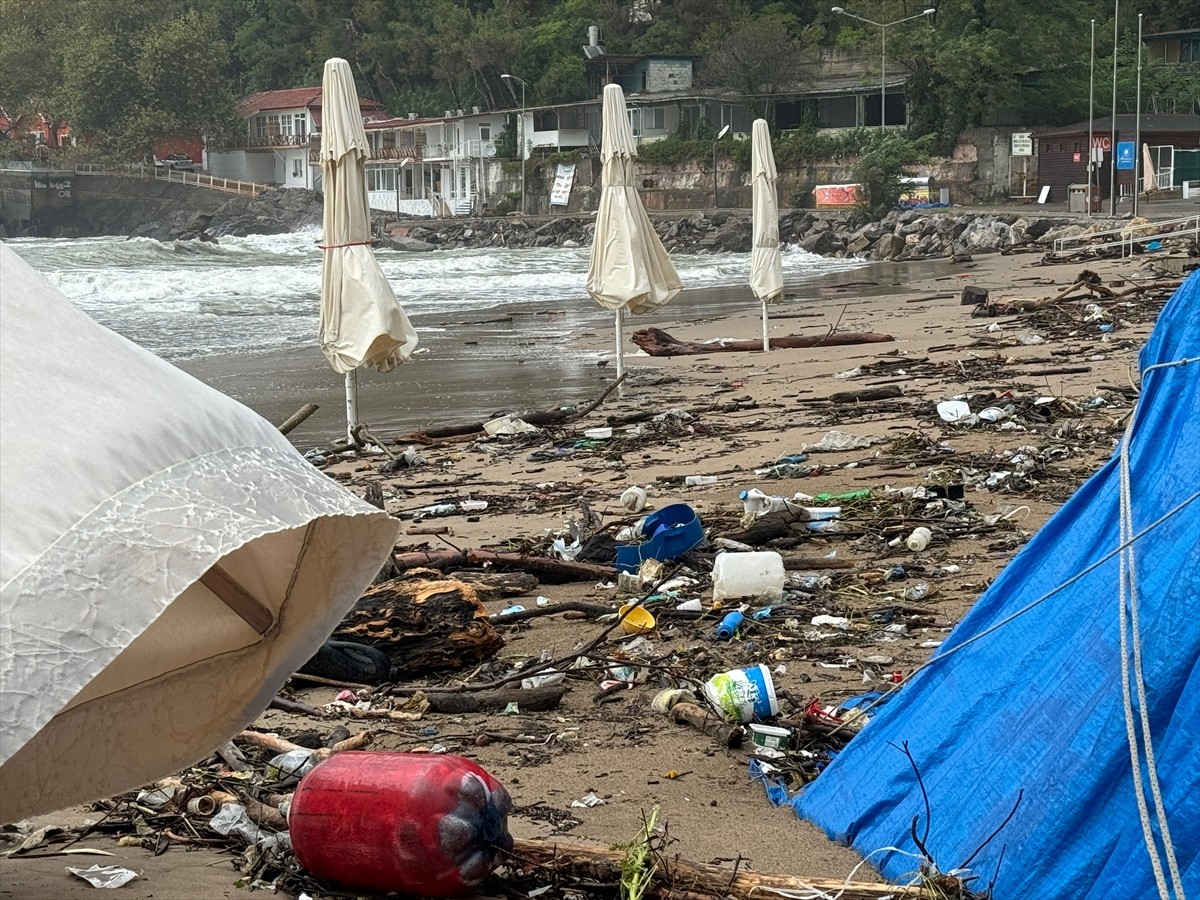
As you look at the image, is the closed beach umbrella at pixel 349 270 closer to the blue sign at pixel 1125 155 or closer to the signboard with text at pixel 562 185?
the blue sign at pixel 1125 155

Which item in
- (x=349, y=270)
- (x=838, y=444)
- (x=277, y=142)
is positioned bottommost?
(x=838, y=444)

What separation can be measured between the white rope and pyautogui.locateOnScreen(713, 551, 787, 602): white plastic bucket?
8.92ft

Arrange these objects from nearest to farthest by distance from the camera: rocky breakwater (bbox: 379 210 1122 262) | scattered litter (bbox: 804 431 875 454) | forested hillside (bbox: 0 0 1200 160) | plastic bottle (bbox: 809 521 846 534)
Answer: plastic bottle (bbox: 809 521 846 534) < scattered litter (bbox: 804 431 875 454) < rocky breakwater (bbox: 379 210 1122 262) < forested hillside (bbox: 0 0 1200 160)

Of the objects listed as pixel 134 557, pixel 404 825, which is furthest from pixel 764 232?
pixel 134 557

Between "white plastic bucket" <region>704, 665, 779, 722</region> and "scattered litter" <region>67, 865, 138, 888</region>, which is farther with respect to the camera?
"white plastic bucket" <region>704, 665, 779, 722</region>

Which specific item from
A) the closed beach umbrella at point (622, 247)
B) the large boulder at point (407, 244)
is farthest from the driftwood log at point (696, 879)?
the large boulder at point (407, 244)

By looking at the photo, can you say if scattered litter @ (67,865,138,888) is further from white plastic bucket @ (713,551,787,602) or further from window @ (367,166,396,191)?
window @ (367,166,396,191)

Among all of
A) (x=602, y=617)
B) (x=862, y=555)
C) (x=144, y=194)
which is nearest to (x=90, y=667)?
(x=602, y=617)

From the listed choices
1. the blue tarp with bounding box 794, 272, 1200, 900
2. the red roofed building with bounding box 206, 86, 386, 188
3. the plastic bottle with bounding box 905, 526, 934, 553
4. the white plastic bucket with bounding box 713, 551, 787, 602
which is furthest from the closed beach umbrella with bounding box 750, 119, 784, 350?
the red roofed building with bounding box 206, 86, 386, 188

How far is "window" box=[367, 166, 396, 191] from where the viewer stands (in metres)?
81.1

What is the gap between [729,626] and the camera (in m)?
5.48

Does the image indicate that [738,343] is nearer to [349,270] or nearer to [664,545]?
[349,270]

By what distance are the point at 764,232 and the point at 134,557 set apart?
15.0 metres

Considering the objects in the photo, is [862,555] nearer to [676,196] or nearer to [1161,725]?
[1161,725]
